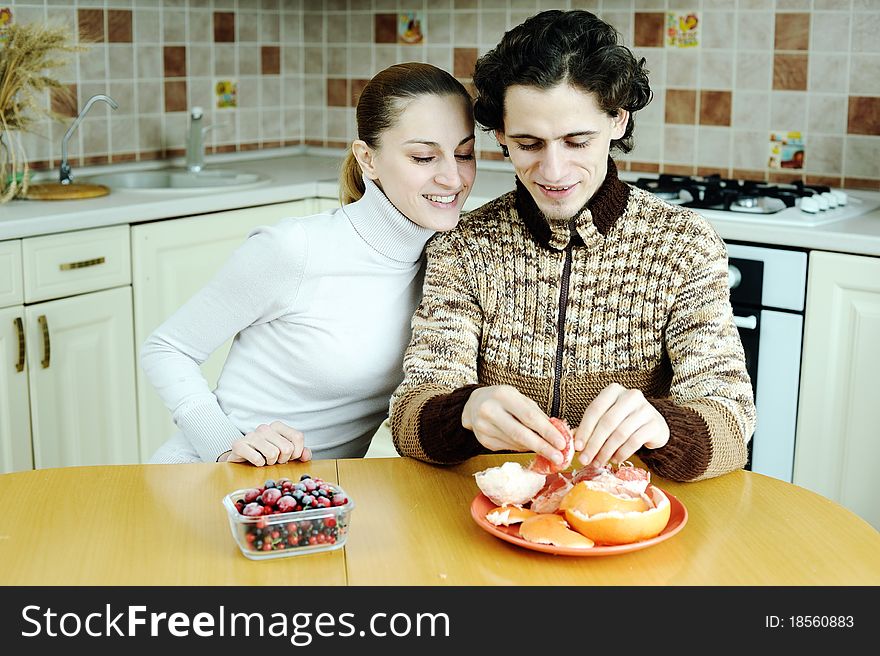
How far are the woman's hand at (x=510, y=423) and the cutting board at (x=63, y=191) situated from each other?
1739 millimetres

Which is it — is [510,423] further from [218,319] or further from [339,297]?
[218,319]

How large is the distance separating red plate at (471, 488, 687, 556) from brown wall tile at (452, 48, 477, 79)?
2445mm

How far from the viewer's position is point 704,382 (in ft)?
4.81

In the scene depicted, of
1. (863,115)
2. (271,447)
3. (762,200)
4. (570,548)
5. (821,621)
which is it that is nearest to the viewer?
(821,621)

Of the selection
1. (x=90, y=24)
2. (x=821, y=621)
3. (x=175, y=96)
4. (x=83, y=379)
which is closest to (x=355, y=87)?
(x=175, y=96)

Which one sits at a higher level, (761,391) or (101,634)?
(101,634)

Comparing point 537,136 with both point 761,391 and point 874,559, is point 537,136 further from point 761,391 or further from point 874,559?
point 761,391

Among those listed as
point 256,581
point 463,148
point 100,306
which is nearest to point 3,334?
point 100,306

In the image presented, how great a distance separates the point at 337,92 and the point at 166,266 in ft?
4.04

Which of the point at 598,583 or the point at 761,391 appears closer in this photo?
the point at 598,583

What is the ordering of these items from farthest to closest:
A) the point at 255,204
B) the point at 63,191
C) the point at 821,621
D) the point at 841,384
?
the point at 255,204, the point at 63,191, the point at 841,384, the point at 821,621

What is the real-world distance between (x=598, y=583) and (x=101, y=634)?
0.45 metres

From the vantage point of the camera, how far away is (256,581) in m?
1.06

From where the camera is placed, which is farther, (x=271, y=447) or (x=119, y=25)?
(x=119, y=25)
